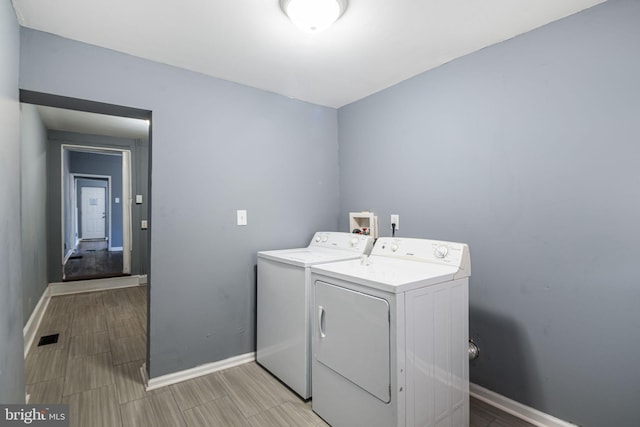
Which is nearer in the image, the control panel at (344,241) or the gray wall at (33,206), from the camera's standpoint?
the control panel at (344,241)

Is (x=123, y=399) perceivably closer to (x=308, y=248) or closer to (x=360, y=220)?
(x=308, y=248)

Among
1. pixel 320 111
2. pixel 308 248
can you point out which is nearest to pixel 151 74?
pixel 320 111

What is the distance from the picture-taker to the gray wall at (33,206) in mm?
2703

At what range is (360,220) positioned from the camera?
8.74 feet

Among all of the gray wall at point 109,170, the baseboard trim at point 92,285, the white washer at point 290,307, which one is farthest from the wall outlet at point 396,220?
the gray wall at point 109,170

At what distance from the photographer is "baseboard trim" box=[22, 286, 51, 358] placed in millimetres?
2588

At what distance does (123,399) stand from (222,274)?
3.12ft

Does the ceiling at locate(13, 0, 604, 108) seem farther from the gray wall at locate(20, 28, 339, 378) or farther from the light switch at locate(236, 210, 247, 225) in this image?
the light switch at locate(236, 210, 247, 225)

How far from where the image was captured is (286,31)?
172 centimetres

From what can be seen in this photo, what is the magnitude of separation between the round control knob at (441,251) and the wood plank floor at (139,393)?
0.95 meters

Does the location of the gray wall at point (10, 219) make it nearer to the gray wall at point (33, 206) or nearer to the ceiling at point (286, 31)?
the ceiling at point (286, 31)

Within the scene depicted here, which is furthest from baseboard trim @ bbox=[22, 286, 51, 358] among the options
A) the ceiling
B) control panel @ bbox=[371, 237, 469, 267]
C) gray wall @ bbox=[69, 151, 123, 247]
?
gray wall @ bbox=[69, 151, 123, 247]

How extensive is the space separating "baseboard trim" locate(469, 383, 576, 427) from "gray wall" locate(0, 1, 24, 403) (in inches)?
94.7

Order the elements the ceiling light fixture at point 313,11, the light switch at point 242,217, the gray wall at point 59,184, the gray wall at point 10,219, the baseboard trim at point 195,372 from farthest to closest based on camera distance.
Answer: the gray wall at point 59,184 → the light switch at point 242,217 → the baseboard trim at point 195,372 → the ceiling light fixture at point 313,11 → the gray wall at point 10,219
